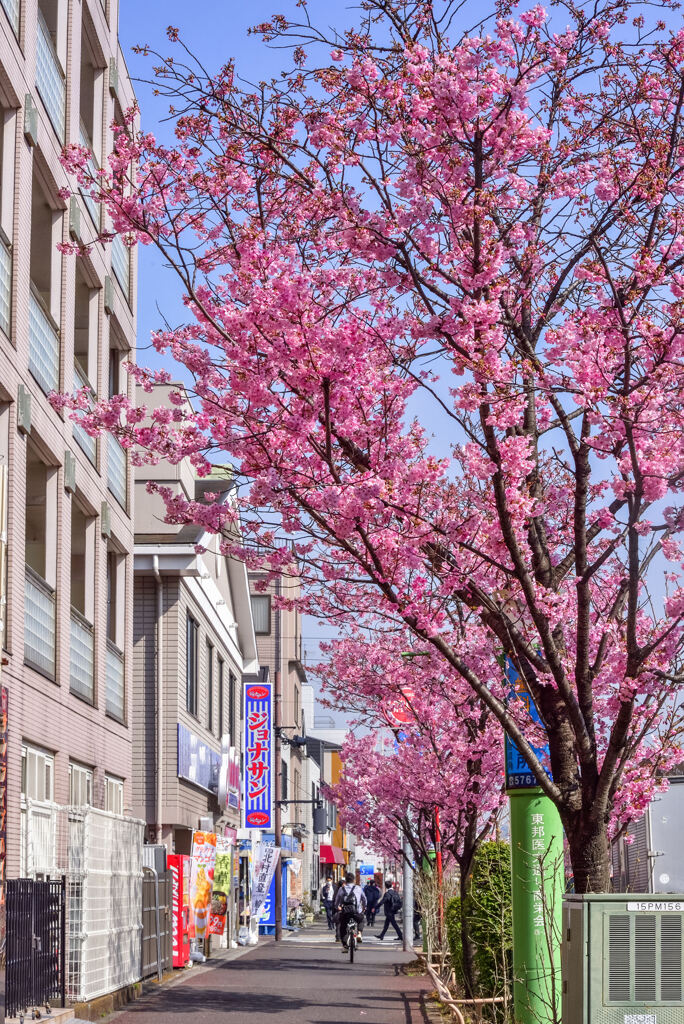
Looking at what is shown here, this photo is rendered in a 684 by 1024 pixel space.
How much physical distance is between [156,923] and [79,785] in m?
2.32

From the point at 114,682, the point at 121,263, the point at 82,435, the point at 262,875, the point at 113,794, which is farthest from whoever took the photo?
the point at 262,875

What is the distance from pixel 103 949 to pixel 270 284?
9.46m

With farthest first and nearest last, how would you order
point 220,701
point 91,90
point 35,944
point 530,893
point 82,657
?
1. point 220,701
2. point 91,90
3. point 82,657
4. point 35,944
5. point 530,893

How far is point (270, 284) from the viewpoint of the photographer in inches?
375

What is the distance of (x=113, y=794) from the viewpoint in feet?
79.5

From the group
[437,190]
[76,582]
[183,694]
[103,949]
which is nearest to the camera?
[437,190]

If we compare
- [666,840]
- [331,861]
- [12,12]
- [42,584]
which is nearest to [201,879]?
Answer: [666,840]

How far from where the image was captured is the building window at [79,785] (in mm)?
20442

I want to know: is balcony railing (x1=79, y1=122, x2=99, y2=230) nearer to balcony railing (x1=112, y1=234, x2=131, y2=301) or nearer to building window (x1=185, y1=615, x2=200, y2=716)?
balcony railing (x1=112, y1=234, x2=131, y2=301)

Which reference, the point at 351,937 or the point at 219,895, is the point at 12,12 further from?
the point at 351,937

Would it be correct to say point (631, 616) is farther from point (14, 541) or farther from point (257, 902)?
point (257, 902)

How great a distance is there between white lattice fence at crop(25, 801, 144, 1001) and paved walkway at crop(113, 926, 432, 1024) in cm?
63

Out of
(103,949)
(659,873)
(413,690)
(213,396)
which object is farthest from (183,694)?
(213,396)

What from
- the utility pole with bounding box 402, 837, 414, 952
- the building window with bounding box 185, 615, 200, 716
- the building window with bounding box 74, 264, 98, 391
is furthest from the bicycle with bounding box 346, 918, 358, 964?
the building window with bounding box 74, 264, 98, 391
